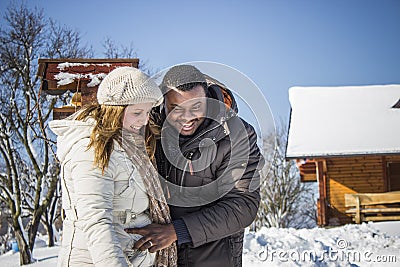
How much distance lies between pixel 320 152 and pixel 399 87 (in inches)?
291

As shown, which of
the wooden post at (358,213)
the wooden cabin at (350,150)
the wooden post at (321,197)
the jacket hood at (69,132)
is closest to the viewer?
the jacket hood at (69,132)

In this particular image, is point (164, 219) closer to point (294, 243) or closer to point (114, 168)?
point (114, 168)

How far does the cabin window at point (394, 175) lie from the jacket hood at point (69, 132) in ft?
52.1

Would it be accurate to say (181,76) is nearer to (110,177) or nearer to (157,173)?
(157,173)

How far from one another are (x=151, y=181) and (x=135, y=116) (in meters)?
0.31

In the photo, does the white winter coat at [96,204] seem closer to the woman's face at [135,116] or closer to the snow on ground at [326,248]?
the woman's face at [135,116]

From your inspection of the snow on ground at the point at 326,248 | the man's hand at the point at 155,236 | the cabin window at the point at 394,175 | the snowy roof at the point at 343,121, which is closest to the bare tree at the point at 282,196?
the snowy roof at the point at 343,121

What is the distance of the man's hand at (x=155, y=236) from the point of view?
7.61ft

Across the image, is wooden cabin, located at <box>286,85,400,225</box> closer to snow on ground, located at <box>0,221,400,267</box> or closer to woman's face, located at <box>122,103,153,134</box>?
snow on ground, located at <box>0,221,400,267</box>

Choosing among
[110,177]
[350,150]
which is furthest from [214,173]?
[350,150]

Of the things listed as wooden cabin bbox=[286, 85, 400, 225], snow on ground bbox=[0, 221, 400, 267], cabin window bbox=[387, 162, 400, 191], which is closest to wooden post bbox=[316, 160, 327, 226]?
wooden cabin bbox=[286, 85, 400, 225]

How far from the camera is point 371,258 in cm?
751

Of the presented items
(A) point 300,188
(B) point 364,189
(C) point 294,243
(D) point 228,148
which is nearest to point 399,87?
(B) point 364,189

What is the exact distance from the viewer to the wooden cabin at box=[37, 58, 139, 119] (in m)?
3.77
